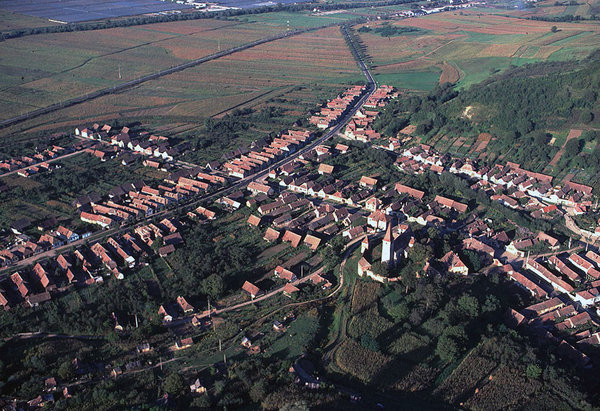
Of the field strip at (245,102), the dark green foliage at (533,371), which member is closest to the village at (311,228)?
the dark green foliage at (533,371)

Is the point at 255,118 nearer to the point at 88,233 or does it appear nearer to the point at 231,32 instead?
the point at 88,233

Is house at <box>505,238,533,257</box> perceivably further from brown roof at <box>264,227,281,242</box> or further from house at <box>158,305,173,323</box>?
house at <box>158,305,173,323</box>

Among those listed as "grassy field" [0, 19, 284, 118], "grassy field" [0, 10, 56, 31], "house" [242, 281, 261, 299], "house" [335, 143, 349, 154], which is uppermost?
"grassy field" [0, 10, 56, 31]

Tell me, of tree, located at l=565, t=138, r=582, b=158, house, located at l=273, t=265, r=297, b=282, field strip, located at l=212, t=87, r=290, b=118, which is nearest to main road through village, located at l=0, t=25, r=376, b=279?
house, located at l=273, t=265, r=297, b=282

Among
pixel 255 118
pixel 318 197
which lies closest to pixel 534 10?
pixel 255 118

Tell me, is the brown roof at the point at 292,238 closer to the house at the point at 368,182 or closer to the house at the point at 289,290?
the house at the point at 289,290

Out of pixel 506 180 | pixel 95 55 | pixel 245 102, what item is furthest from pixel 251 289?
pixel 95 55
